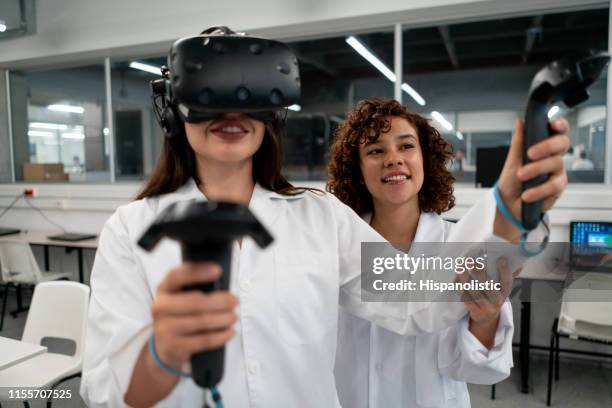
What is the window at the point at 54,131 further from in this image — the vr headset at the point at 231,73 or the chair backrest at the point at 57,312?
the vr headset at the point at 231,73

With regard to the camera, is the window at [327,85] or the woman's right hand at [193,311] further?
the window at [327,85]

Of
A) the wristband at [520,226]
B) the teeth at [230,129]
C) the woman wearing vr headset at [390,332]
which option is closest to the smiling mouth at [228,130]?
the teeth at [230,129]

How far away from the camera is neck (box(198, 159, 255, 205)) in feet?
2.76

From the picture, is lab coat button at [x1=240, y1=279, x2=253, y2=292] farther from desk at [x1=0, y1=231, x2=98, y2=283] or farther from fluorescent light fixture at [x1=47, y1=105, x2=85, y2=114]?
fluorescent light fixture at [x1=47, y1=105, x2=85, y2=114]

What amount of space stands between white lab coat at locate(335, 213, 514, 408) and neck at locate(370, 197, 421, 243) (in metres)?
0.05

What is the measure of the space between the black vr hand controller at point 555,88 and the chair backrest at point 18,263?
396 cm

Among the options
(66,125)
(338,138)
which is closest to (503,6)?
(338,138)

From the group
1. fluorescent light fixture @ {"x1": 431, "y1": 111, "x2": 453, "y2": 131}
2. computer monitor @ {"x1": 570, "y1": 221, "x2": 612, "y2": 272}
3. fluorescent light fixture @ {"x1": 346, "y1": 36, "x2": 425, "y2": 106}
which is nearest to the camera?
computer monitor @ {"x1": 570, "y1": 221, "x2": 612, "y2": 272}

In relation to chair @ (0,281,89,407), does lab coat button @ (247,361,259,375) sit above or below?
above

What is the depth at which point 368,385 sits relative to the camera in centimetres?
114

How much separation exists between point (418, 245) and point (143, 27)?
3.99 m

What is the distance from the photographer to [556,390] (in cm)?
270

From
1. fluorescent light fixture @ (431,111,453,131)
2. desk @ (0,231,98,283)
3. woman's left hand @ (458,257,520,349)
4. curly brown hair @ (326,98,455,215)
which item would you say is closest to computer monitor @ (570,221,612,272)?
curly brown hair @ (326,98,455,215)

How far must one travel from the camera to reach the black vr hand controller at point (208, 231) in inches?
13.4
